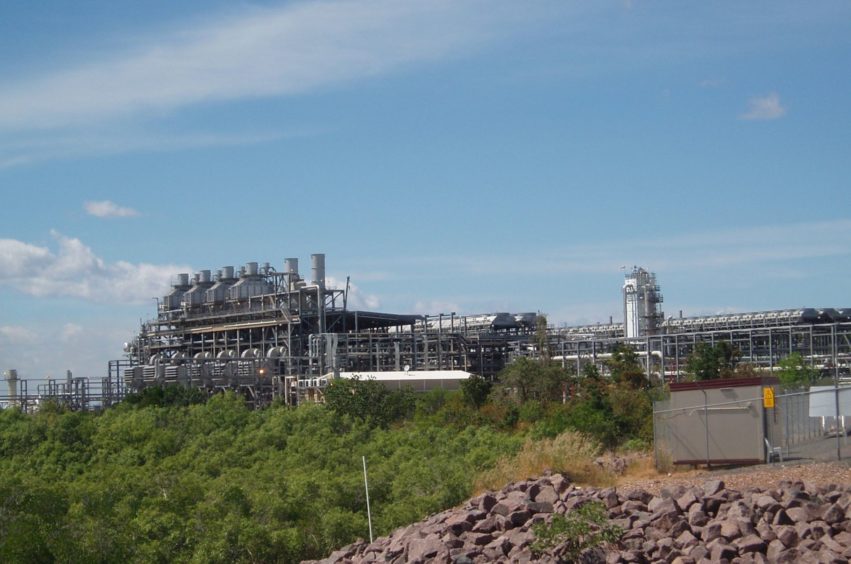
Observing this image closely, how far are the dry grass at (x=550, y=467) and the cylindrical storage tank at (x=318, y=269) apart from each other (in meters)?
33.0

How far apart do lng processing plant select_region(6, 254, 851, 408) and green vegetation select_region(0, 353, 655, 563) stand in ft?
19.7

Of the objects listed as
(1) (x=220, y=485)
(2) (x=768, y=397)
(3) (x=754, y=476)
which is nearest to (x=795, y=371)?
(2) (x=768, y=397)

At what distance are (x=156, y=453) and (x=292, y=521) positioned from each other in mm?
15223

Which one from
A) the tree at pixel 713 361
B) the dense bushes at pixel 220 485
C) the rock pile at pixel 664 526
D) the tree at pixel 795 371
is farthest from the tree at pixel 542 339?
the rock pile at pixel 664 526

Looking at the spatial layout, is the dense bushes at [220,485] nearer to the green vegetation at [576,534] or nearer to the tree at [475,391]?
the tree at [475,391]

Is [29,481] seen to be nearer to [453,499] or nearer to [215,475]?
[215,475]

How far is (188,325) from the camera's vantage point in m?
66.4

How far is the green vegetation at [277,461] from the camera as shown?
21.9 meters

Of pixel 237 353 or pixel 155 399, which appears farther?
pixel 237 353

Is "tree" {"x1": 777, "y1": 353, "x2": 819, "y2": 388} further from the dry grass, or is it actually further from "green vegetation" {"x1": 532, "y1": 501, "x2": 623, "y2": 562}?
"green vegetation" {"x1": 532, "y1": 501, "x2": 623, "y2": 562}

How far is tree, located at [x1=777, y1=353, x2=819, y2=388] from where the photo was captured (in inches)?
1781

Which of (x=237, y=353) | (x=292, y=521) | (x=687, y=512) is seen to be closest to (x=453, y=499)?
(x=292, y=521)

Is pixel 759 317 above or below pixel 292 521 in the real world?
above

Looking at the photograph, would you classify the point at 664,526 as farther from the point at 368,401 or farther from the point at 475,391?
the point at 368,401
